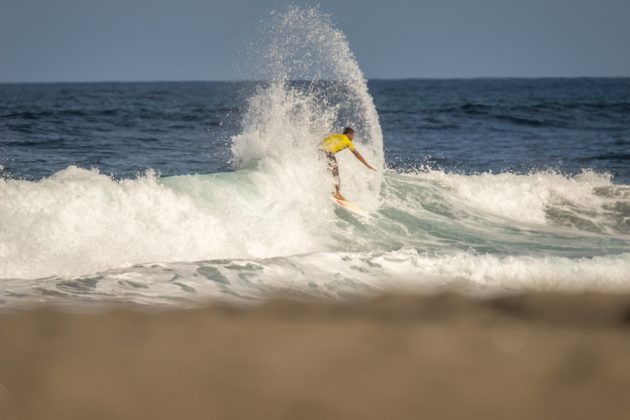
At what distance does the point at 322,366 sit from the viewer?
2.31 meters

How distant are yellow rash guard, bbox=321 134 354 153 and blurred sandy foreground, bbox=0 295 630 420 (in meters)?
10.0

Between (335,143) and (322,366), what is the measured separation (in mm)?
10672

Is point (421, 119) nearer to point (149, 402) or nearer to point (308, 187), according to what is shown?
point (308, 187)

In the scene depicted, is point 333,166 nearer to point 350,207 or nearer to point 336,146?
point 336,146

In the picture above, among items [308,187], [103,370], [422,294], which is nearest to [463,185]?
[308,187]

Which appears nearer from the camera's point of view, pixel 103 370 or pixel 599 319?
pixel 103 370

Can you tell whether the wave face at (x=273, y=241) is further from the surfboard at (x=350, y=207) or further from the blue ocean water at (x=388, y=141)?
the blue ocean water at (x=388, y=141)

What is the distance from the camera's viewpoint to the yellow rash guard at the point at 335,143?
12.7 metres

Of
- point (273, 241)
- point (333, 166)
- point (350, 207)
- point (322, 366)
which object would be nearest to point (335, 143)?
point (333, 166)

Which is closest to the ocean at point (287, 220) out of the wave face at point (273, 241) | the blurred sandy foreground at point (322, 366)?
the wave face at point (273, 241)

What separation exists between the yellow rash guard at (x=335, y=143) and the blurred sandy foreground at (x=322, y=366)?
1004 centimetres

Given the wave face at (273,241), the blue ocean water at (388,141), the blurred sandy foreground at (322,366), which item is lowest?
the wave face at (273,241)

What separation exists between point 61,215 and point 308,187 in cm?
432

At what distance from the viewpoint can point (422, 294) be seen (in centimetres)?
346
